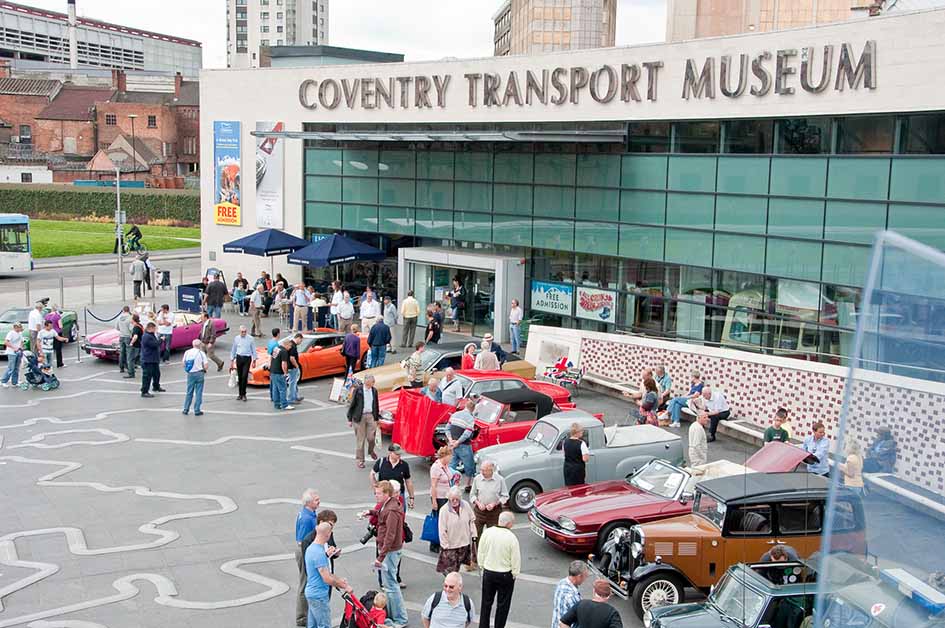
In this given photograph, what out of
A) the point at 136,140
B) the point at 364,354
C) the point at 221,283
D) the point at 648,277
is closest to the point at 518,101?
the point at 648,277

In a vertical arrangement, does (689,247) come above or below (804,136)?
below

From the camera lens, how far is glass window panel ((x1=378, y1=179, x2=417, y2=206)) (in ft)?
110

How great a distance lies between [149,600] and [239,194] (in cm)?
2726

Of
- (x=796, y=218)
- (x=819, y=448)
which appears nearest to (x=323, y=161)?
(x=796, y=218)

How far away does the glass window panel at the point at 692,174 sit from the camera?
25438 mm

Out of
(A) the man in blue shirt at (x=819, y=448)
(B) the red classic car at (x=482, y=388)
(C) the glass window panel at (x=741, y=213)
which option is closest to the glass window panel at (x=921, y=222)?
(C) the glass window panel at (x=741, y=213)

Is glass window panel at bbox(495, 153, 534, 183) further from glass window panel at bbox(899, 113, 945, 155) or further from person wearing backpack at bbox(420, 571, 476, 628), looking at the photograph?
person wearing backpack at bbox(420, 571, 476, 628)

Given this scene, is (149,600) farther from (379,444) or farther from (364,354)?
(364,354)

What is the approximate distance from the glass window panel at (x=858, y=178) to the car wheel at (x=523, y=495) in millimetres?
11340

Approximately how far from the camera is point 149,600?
12.0 m

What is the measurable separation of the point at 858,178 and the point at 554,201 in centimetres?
929

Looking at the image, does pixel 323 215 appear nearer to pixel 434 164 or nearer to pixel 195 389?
pixel 434 164

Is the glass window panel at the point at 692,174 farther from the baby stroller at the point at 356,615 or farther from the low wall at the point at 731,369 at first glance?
the baby stroller at the point at 356,615

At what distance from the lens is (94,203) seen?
8400 cm
